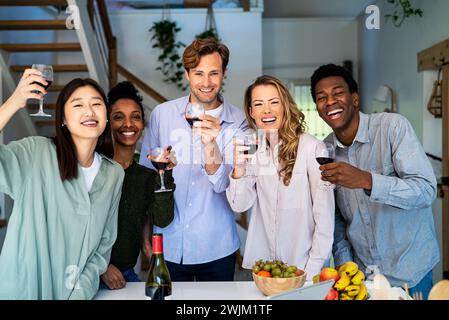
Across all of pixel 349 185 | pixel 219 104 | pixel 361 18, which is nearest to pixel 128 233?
pixel 219 104

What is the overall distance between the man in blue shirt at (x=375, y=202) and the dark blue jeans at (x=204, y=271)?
32cm

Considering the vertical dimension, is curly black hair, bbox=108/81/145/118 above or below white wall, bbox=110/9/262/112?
below

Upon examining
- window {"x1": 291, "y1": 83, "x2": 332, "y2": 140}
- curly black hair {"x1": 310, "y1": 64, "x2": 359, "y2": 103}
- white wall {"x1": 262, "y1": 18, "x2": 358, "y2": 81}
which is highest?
white wall {"x1": 262, "y1": 18, "x2": 358, "y2": 81}

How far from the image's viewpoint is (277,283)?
45.1 inches

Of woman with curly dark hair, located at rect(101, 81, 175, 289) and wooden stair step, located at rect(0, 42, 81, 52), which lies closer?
woman with curly dark hair, located at rect(101, 81, 175, 289)

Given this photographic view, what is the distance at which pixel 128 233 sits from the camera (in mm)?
1415

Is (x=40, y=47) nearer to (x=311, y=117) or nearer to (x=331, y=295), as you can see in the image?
(x=311, y=117)

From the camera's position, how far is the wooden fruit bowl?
1137 millimetres

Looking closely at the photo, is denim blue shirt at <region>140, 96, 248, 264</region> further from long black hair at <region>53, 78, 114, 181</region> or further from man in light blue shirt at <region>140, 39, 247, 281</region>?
long black hair at <region>53, 78, 114, 181</region>

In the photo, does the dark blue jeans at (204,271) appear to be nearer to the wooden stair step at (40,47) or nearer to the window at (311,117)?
the window at (311,117)

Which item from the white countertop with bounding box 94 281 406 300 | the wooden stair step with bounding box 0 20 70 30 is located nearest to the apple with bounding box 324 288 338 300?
the white countertop with bounding box 94 281 406 300

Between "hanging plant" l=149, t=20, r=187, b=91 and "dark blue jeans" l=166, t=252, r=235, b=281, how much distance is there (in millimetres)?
1316

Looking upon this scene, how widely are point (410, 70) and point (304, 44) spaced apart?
1.50 feet

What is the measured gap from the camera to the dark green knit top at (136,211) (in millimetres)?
1410
